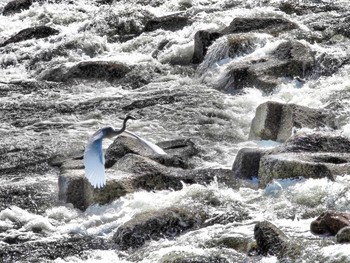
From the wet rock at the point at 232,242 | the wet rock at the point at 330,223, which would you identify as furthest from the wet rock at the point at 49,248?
the wet rock at the point at 330,223

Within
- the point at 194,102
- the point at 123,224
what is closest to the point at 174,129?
the point at 194,102

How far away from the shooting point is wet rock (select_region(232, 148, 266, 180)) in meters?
9.30

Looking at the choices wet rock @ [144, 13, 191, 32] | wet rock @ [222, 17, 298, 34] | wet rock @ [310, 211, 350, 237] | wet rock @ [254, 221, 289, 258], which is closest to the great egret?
wet rock @ [254, 221, 289, 258]

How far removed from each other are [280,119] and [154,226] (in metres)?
3.13

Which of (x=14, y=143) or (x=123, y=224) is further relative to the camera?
(x=14, y=143)

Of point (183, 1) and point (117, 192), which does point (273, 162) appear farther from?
point (183, 1)

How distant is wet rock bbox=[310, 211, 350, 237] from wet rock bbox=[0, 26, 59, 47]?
991cm

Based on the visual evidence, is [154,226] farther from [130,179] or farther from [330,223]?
[330,223]

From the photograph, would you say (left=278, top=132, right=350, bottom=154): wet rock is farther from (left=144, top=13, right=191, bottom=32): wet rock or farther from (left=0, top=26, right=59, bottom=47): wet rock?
→ (left=0, top=26, right=59, bottom=47): wet rock

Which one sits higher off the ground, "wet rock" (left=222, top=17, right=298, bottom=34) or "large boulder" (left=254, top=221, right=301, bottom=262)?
→ "wet rock" (left=222, top=17, right=298, bottom=34)

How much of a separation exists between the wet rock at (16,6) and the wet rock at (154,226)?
38.8 ft

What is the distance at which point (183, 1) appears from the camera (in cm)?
1786

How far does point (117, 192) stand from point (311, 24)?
6740 millimetres

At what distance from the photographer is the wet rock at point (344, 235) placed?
7.15m
